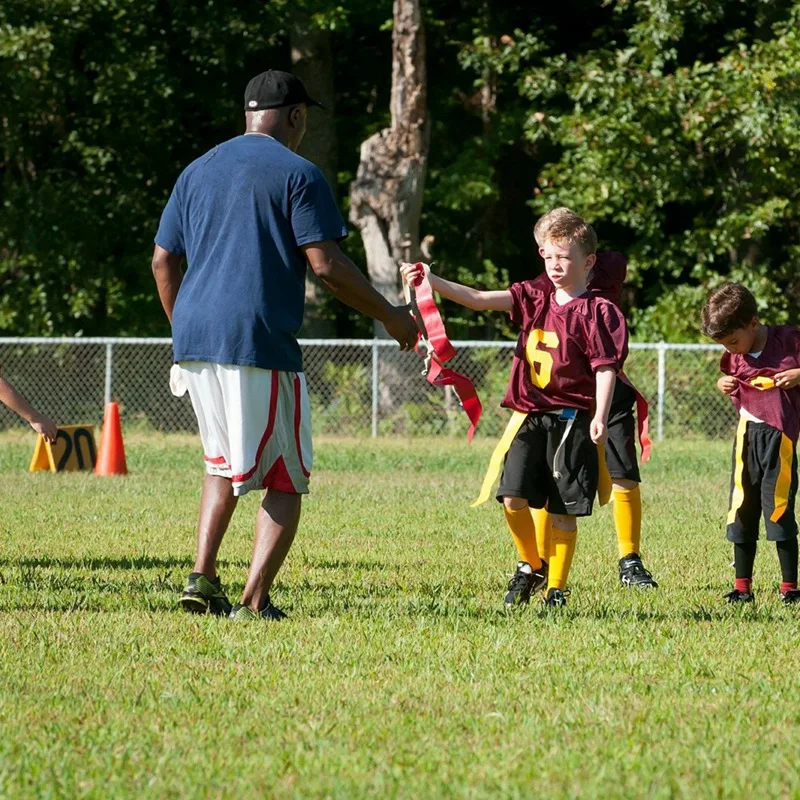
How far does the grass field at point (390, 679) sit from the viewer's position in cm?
379

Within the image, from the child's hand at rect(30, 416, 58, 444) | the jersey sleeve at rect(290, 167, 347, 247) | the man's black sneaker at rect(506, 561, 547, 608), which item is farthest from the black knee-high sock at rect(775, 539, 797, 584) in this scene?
the child's hand at rect(30, 416, 58, 444)

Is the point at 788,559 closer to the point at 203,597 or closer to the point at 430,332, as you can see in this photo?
the point at 430,332

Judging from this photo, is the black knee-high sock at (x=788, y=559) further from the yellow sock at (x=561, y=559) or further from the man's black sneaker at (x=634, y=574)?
the yellow sock at (x=561, y=559)

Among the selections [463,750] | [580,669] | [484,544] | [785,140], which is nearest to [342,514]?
[484,544]

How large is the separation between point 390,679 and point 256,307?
5.34 ft

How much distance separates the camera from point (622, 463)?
7.95 meters

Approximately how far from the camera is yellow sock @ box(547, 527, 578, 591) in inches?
266

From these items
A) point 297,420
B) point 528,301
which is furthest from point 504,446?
point 297,420

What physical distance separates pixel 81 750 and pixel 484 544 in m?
5.37

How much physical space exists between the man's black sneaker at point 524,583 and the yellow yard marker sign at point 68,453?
29.0 feet

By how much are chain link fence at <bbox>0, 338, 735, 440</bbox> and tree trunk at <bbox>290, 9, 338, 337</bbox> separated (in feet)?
13.0

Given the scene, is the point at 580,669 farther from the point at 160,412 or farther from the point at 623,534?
the point at 160,412

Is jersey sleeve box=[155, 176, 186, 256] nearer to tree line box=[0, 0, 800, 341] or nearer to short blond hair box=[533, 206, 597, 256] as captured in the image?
short blond hair box=[533, 206, 597, 256]

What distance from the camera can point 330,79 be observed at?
2539 centimetres
